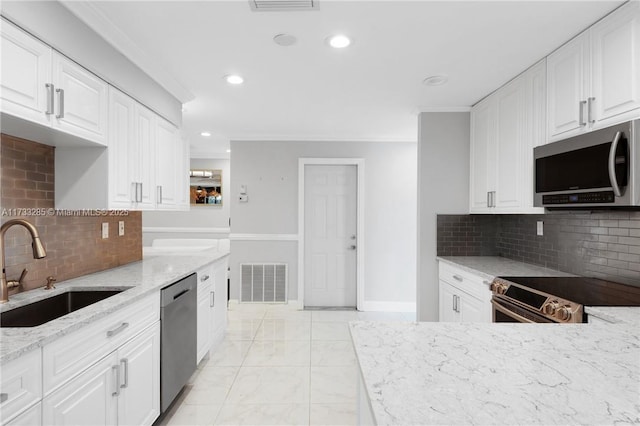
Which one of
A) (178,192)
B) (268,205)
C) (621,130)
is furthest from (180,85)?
(621,130)

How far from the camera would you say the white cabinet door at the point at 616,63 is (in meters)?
1.71

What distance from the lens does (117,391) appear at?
1.68m

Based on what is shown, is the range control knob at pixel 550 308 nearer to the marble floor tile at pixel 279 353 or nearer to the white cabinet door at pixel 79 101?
the marble floor tile at pixel 279 353

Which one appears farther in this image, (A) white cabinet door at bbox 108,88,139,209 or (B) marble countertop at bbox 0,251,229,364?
(A) white cabinet door at bbox 108,88,139,209

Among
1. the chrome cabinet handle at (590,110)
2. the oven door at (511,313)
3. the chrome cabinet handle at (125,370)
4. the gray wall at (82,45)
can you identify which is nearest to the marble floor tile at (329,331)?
the oven door at (511,313)

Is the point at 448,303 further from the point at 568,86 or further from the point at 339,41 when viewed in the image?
the point at 339,41

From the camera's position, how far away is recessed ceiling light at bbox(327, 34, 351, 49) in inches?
83.0

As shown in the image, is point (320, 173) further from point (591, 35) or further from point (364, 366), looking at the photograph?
point (364, 366)

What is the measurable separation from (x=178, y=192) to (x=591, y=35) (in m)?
3.25

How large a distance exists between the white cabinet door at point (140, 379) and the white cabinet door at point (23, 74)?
3.94 ft

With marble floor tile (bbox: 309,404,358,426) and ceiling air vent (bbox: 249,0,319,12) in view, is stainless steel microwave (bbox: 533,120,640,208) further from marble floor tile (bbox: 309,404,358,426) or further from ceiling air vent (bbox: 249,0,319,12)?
marble floor tile (bbox: 309,404,358,426)

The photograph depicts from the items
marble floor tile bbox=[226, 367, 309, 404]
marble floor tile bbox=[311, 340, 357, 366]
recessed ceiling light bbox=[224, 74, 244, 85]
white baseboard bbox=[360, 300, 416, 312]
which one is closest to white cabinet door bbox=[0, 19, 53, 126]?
recessed ceiling light bbox=[224, 74, 244, 85]

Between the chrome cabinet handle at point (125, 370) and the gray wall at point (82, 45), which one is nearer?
the gray wall at point (82, 45)

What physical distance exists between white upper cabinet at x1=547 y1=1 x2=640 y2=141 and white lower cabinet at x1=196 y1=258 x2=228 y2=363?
289cm
